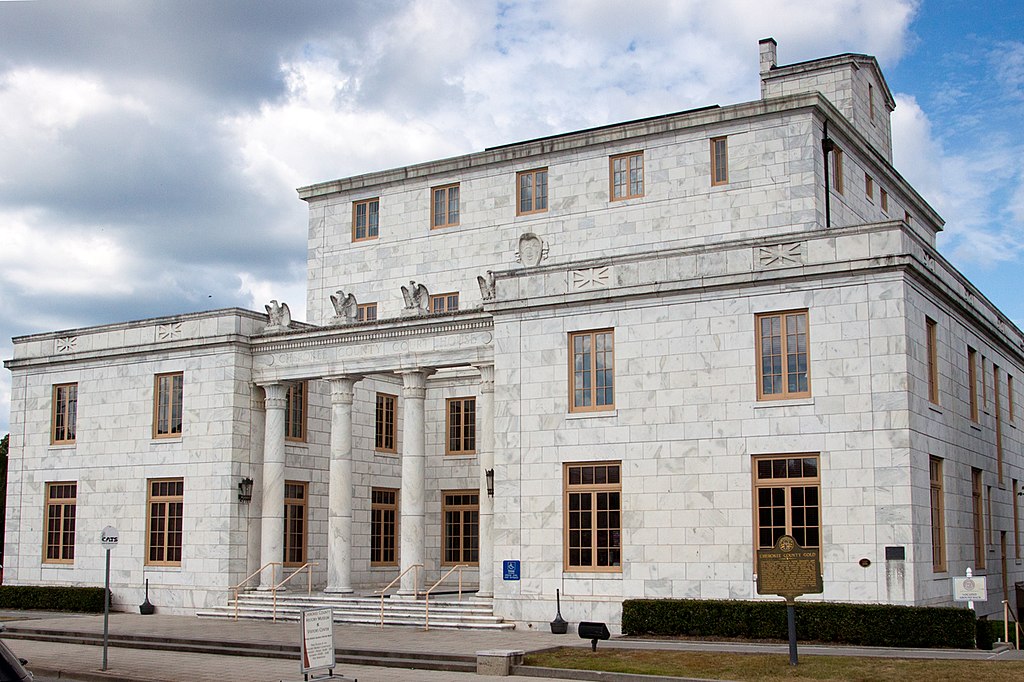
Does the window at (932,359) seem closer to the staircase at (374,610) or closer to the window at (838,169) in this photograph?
the window at (838,169)

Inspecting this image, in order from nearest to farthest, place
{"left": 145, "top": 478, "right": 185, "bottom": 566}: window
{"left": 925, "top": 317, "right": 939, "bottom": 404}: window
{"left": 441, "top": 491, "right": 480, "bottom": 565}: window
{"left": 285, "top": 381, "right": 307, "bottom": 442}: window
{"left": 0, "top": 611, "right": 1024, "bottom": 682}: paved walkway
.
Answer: {"left": 0, "top": 611, "right": 1024, "bottom": 682}: paved walkway, {"left": 925, "top": 317, "right": 939, "bottom": 404}: window, {"left": 145, "top": 478, "right": 185, "bottom": 566}: window, {"left": 285, "top": 381, "right": 307, "bottom": 442}: window, {"left": 441, "top": 491, "right": 480, "bottom": 565}: window

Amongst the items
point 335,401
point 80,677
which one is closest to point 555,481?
point 335,401

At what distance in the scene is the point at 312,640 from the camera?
17328mm

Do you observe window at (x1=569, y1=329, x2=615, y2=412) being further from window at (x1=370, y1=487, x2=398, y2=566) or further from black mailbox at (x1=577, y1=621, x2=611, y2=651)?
window at (x1=370, y1=487, x2=398, y2=566)

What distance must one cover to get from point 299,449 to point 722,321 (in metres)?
15.0

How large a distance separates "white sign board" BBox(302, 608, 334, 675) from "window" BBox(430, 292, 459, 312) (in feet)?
61.7

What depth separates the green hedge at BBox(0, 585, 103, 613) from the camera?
32.3m

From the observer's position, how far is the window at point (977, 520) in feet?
87.7

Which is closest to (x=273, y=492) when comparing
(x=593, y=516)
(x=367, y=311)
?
(x=367, y=311)

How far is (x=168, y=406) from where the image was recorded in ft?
109

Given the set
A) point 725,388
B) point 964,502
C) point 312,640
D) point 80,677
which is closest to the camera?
point 312,640

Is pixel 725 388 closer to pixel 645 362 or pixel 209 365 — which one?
pixel 645 362

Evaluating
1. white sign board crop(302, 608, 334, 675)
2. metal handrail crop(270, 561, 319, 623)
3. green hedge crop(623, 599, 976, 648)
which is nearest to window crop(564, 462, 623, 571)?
green hedge crop(623, 599, 976, 648)

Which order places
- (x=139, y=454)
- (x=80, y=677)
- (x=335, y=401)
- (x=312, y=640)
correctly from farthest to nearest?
1. (x=139, y=454)
2. (x=335, y=401)
3. (x=80, y=677)
4. (x=312, y=640)
